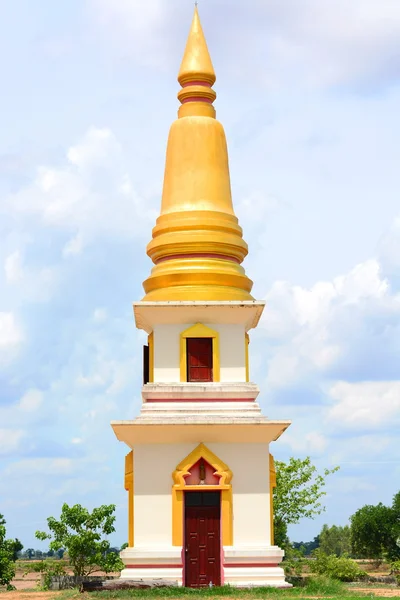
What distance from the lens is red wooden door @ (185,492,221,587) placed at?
25.7 m

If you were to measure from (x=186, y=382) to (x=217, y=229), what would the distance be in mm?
5160

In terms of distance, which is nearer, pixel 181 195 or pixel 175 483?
pixel 175 483

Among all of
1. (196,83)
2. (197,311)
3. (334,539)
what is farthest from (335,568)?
(334,539)

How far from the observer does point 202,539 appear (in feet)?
85.1

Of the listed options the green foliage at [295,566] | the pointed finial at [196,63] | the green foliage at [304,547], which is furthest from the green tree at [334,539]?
the pointed finial at [196,63]

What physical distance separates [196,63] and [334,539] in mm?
53017

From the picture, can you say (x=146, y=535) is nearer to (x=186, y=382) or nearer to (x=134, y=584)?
(x=134, y=584)

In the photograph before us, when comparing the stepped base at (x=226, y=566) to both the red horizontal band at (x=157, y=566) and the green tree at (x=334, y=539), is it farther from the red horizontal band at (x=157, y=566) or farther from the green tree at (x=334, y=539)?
the green tree at (x=334, y=539)

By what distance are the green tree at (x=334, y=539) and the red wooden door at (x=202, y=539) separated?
158ft

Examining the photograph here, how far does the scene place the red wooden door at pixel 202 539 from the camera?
1013 inches

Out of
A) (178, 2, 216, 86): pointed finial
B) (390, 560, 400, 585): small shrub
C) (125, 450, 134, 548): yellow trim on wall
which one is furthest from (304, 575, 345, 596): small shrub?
(178, 2, 216, 86): pointed finial

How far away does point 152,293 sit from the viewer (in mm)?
28516

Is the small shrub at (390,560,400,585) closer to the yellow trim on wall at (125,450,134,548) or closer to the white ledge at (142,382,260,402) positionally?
the white ledge at (142,382,260,402)

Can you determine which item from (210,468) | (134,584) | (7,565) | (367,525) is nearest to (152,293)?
(210,468)
